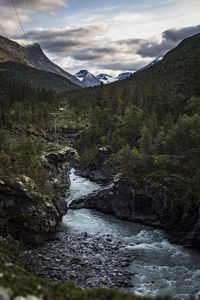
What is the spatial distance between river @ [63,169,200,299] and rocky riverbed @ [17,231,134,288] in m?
1.52

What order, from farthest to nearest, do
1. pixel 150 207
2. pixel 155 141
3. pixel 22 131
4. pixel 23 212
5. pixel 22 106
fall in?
pixel 22 106, pixel 22 131, pixel 155 141, pixel 150 207, pixel 23 212

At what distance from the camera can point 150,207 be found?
1778 inches

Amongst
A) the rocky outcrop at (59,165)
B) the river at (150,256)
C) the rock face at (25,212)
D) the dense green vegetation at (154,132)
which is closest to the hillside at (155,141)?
the dense green vegetation at (154,132)

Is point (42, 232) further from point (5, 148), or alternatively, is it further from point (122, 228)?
point (5, 148)

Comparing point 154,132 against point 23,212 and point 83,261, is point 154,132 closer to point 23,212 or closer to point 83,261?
point 23,212

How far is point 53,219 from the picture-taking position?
123 feet

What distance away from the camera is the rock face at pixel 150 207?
1505 inches

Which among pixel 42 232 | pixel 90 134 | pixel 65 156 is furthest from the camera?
pixel 90 134

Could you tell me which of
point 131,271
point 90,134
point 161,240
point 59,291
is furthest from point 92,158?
point 59,291

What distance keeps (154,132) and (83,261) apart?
46.8 meters

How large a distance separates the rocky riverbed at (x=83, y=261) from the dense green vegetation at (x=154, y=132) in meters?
15.3

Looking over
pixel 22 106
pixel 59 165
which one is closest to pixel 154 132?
pixel 59 165

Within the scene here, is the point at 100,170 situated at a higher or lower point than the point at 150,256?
higher

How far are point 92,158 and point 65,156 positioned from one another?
2224 centimetres
